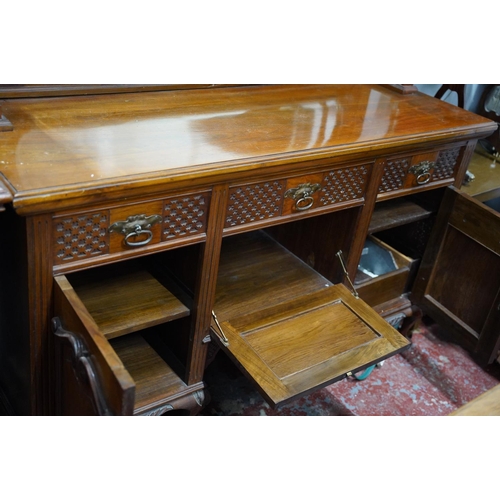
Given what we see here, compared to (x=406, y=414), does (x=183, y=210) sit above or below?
above

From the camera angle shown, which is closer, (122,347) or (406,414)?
(122,347)

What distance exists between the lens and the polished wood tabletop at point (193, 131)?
4.27 ft

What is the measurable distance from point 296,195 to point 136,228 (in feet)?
1.48

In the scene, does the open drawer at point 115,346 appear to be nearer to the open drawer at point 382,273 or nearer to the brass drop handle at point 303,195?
the brass drop handle at point 303,195

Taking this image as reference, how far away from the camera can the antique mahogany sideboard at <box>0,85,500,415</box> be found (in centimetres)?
131

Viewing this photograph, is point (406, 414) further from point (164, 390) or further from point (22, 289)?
point (22, 289)

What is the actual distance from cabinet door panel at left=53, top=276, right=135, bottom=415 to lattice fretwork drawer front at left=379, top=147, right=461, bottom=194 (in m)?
0.97

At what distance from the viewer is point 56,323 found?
4.40 ft

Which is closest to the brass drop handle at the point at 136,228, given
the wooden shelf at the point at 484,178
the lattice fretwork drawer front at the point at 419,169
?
the lattice fretwork drawer front at the point at 419,169

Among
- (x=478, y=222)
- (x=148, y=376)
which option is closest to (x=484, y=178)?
(x=478, y=222)

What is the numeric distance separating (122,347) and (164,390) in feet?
0.56

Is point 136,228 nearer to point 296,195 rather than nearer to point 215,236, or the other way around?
point 215,236

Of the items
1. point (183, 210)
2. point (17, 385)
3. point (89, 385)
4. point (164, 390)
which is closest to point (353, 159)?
point (183, 210)

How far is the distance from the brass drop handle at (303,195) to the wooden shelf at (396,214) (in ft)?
1.20
